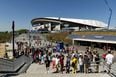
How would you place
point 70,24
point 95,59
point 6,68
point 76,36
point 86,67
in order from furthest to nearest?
point 70,24 → point 76,36 → point 6,68 → point 95,59 → point 86,67

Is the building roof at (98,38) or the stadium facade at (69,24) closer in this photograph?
the building roof at (98,38)

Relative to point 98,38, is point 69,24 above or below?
above

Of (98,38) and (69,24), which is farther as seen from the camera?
(69,24)

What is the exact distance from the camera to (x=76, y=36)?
71.1 m

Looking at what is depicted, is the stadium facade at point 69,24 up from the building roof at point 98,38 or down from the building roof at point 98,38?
up

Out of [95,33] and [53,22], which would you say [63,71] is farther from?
[53,22]

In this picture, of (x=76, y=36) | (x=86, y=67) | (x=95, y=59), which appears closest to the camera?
(x=86, y=67)

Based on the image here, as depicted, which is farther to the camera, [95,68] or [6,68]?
[6,68]

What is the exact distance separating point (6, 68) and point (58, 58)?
176 inches

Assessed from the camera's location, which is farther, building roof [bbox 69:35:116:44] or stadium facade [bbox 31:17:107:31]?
stadium facade [bbox 31:17:107:31]

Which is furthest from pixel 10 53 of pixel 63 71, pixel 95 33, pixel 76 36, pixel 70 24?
pixel 70 24

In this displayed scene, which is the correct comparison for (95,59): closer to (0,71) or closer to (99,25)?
(0,71)

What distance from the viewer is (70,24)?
139750 millimetres

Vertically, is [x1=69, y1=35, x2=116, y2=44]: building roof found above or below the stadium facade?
below
